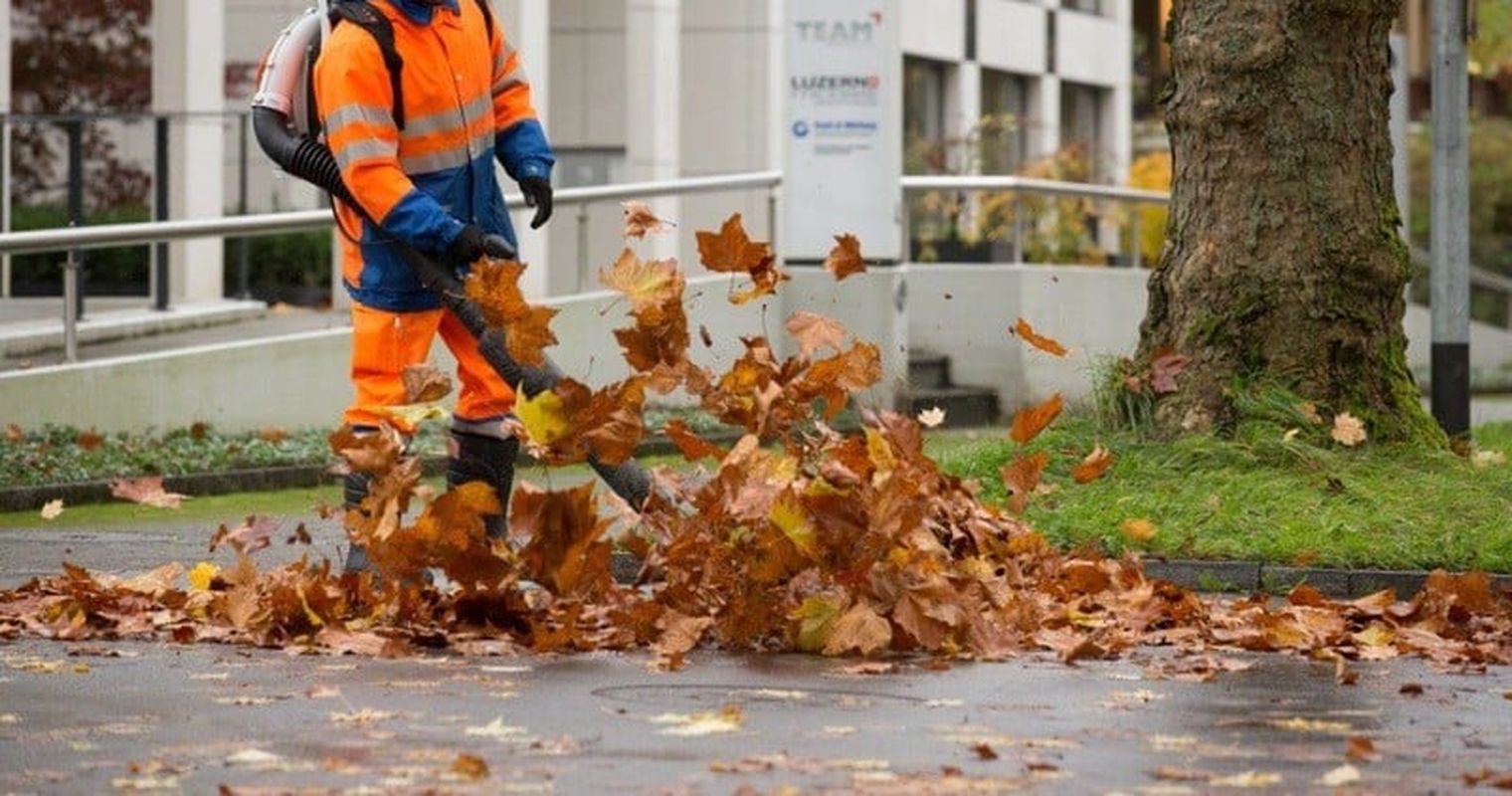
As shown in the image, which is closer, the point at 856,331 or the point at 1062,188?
the point at 856,331

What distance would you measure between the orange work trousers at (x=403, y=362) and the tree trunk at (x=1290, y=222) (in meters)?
3.96

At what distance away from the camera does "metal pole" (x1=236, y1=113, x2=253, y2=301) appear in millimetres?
23969

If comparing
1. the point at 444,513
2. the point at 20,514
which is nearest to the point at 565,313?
the point at 20,514

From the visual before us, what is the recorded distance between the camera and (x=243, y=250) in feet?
80.1

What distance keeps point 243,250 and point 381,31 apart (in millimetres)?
13910

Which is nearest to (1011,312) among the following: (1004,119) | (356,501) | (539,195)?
(539,195)

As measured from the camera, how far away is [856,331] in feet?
73.9

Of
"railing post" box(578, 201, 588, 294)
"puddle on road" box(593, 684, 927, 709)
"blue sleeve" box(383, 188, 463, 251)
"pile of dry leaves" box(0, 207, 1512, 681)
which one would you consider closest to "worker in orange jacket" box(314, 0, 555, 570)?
"blue sleeve" box(383, 188, 463, 251)

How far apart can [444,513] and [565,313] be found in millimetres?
12032

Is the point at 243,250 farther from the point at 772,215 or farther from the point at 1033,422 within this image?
the point at 1033,422

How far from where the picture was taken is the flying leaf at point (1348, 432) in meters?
13.7

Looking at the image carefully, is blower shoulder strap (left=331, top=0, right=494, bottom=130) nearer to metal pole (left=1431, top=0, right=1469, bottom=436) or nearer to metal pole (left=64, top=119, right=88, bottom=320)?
metal pole (left=1431, top=0, right=1469, bottom=436)

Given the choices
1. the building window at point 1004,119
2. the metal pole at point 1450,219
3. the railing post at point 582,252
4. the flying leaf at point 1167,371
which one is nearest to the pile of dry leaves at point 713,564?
the flying leaf at point 1167,371

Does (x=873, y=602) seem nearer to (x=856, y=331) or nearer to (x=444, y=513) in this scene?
(x=444, y=513)
